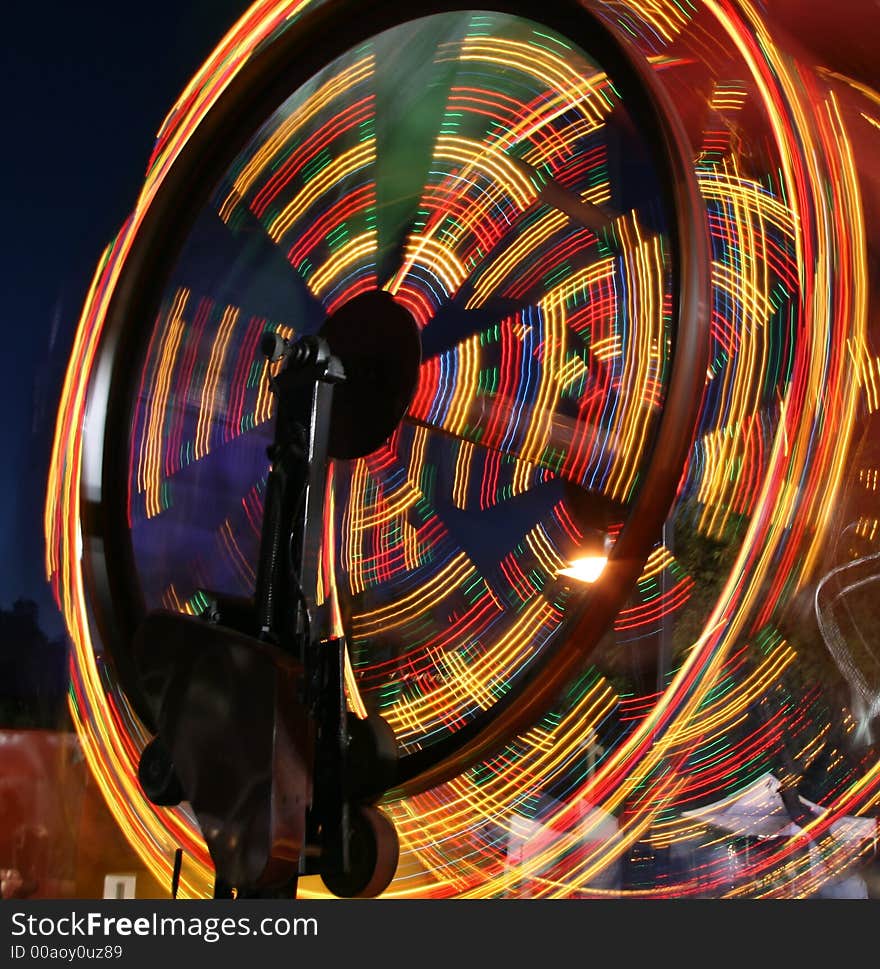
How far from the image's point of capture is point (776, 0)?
159cm

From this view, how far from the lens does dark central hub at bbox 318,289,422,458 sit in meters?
1.39

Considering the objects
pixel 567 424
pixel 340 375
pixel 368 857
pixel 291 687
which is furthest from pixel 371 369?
pixel 368 857

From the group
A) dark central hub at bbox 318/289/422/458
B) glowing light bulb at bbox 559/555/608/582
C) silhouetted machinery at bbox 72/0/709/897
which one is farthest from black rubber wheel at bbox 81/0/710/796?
dark central hub at bbox 318/289/422/458

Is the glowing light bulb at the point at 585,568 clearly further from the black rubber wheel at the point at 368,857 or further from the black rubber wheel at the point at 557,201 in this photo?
the black rubber wheel at the point at 368,857

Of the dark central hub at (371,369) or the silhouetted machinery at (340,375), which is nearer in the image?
the silhouetted machinery at (340,375)

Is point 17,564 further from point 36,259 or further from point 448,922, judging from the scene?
point 448,922

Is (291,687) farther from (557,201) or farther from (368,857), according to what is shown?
(557,201)

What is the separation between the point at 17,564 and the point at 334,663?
138 cm

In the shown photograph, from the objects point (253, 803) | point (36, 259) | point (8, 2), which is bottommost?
point (253, 803)

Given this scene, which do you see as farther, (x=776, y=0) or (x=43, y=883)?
(x=43, y=883)

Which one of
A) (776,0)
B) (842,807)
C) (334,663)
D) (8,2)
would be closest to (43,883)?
(334,663)

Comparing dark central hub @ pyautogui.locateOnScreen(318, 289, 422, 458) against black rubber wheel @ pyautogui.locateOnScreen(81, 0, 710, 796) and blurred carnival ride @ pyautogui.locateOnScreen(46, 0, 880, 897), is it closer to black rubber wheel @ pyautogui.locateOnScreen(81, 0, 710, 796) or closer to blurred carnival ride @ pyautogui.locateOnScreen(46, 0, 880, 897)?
blurred carnival ride @ pyautogui.locateOnScreen(46, 0, 880, 897)

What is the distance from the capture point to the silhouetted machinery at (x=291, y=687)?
46.9 inches

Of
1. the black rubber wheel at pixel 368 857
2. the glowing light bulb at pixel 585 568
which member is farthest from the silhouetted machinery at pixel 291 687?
the glowing light bulb at pixel 585 568
